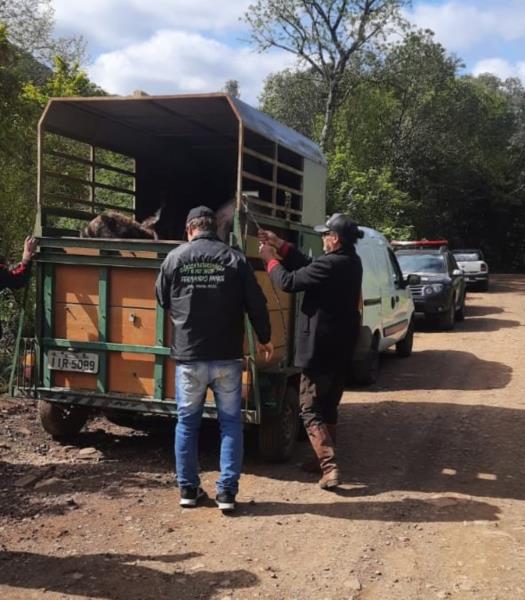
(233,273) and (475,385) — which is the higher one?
(233,273)

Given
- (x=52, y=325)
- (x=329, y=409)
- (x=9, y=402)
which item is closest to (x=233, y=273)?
(x=329, y=409)

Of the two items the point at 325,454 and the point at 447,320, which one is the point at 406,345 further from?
the point at 325,454

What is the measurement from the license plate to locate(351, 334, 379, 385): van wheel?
409 cm

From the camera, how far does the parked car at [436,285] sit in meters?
14.9

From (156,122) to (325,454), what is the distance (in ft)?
11.7

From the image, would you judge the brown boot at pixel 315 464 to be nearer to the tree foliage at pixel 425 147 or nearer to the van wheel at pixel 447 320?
the van wheel at pixel 447 320

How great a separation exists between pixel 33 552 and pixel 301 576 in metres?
1.55

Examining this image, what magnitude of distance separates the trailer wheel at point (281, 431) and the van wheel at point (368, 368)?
119 inches

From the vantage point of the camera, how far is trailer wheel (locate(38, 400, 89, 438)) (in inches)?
241

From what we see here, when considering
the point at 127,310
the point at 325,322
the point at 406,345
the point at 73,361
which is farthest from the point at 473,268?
the point at 73,361

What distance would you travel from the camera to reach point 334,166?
22344 millimetres

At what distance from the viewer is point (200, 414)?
4.77 metres

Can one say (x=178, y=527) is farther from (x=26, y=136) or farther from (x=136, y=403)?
(x=26, y=136)

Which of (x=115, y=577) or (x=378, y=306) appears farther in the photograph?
(x=378, y=306)
